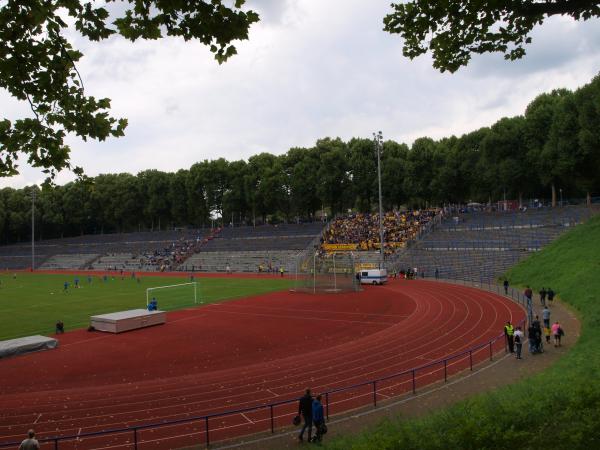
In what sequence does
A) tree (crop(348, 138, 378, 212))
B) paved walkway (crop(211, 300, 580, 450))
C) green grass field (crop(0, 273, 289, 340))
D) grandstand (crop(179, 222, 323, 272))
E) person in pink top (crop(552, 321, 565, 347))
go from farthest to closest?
tree (crop(348, 138, 378, 212)), grandstand (crop(179, 222, 323, 272)), green grass field (crop(0, 273, 289, 340)), person in pink top (crop(552, 321, 565, 347)), paved walkway (crop(211, 300, 580, 450))

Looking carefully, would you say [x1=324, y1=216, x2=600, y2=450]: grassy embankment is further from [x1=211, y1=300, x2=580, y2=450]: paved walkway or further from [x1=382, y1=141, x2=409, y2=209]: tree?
[x1=382, y1=141, x2=409, y2=209]: tree

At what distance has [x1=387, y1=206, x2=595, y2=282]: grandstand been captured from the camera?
45.0 meters

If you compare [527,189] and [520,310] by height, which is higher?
[527,189]

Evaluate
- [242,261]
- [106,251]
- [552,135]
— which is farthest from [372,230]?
[106,251]

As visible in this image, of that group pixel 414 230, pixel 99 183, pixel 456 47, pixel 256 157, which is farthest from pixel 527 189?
pixel 99 183

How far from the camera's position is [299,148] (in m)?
81.6

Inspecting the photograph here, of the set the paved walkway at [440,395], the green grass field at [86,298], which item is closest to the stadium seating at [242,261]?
the green grass field at [86,298]

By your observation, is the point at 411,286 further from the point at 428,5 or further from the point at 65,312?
the point at 428,5

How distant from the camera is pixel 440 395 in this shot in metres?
13.8

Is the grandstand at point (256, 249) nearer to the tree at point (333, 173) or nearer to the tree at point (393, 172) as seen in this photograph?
the tree at point (333, 173)

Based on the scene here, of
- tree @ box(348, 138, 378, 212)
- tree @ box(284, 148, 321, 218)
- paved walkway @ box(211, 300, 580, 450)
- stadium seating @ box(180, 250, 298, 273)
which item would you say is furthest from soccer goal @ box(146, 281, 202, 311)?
tree @ box(348, 138, 378, 212)

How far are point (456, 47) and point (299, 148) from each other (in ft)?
243

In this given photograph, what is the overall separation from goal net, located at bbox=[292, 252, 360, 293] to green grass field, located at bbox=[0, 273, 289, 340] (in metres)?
3.45

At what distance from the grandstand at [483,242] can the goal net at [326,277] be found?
11.1 metres
